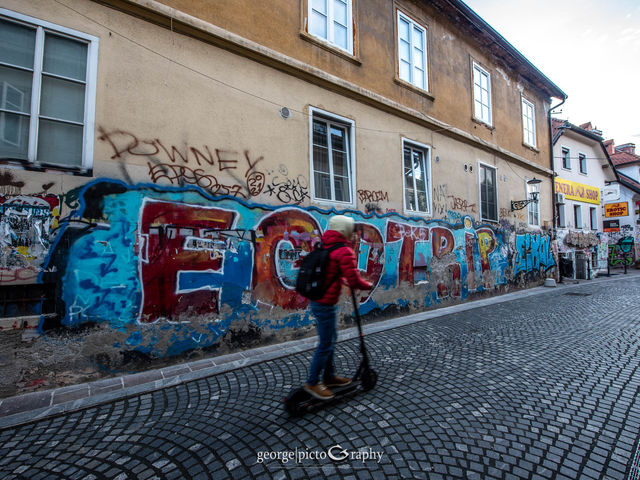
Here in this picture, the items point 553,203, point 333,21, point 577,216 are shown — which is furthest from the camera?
point 577,216

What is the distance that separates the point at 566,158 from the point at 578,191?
185cm

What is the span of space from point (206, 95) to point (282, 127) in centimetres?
136

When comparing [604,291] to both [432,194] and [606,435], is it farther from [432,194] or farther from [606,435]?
[606,435]

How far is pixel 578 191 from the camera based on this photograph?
16.2 metres

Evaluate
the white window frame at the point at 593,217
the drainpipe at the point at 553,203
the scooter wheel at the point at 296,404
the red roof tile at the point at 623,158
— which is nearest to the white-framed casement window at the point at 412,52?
the scooter wheel at the point at 296,404

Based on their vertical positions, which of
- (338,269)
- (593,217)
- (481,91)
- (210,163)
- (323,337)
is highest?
(481,91)

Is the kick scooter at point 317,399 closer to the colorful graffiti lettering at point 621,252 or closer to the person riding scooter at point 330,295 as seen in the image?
the person riding scooter at point 330,295

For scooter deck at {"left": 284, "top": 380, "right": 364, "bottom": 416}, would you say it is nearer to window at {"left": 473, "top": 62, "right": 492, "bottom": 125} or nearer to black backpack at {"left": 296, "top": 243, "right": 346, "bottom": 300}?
black backpack at {"left": 296, "top": 243, "right": 346, "bottom": 300}

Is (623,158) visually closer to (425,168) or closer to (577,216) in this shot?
(577,216)

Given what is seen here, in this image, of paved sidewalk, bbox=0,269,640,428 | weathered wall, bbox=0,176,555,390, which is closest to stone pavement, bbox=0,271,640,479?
paved sidewalk, bbox=0,269,640,428

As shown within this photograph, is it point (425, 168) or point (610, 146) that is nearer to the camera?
point (425, 168)

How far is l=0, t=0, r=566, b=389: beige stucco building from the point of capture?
375cm

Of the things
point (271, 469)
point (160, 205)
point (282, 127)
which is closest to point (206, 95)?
point (282, 127)

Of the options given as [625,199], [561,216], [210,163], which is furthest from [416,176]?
[625,199]
